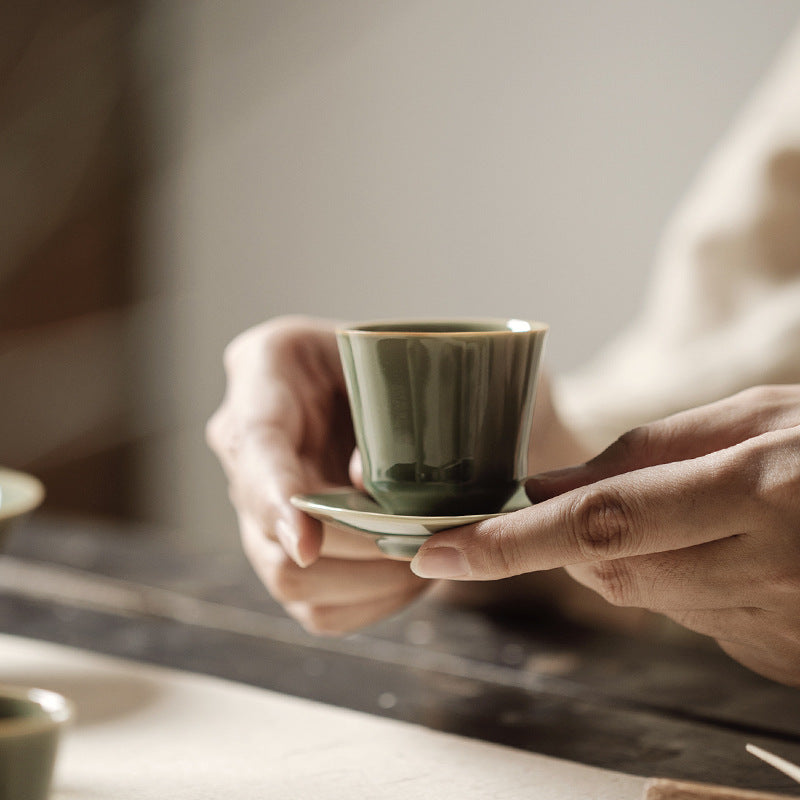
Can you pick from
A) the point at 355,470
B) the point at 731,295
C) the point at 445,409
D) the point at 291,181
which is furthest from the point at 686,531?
the point at 291,181

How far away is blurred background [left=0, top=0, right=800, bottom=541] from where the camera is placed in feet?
6.30

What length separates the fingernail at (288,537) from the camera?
500mm

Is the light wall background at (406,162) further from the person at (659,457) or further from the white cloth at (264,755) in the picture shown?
the white cloth at (264,755)

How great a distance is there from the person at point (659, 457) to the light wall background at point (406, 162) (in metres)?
0.84

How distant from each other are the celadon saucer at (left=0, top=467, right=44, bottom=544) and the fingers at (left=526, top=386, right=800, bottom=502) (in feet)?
0.99

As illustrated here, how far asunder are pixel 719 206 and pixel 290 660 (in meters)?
0.69

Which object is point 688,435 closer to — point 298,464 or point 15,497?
point 298,464

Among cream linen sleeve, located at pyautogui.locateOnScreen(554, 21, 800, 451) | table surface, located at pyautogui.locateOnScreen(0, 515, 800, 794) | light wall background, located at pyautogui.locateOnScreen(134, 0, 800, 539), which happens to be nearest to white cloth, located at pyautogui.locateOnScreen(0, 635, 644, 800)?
table surface, located at pyautogui.locateOnScreen(0, 515, 800, 794)

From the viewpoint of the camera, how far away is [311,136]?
2359 millimetres

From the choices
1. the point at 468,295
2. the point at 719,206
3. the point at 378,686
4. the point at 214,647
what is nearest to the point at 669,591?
the point at 378,686

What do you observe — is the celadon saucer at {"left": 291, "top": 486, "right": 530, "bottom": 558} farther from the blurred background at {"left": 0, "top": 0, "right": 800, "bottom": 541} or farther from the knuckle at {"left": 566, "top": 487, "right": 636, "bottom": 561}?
the blurred background at {"left": 0, "top": 0, "right": 800, "bottom": 541}

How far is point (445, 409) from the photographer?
456 mm

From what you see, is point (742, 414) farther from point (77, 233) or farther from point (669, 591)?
point (77, 233)

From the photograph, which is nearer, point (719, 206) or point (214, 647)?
point (214, 647)
